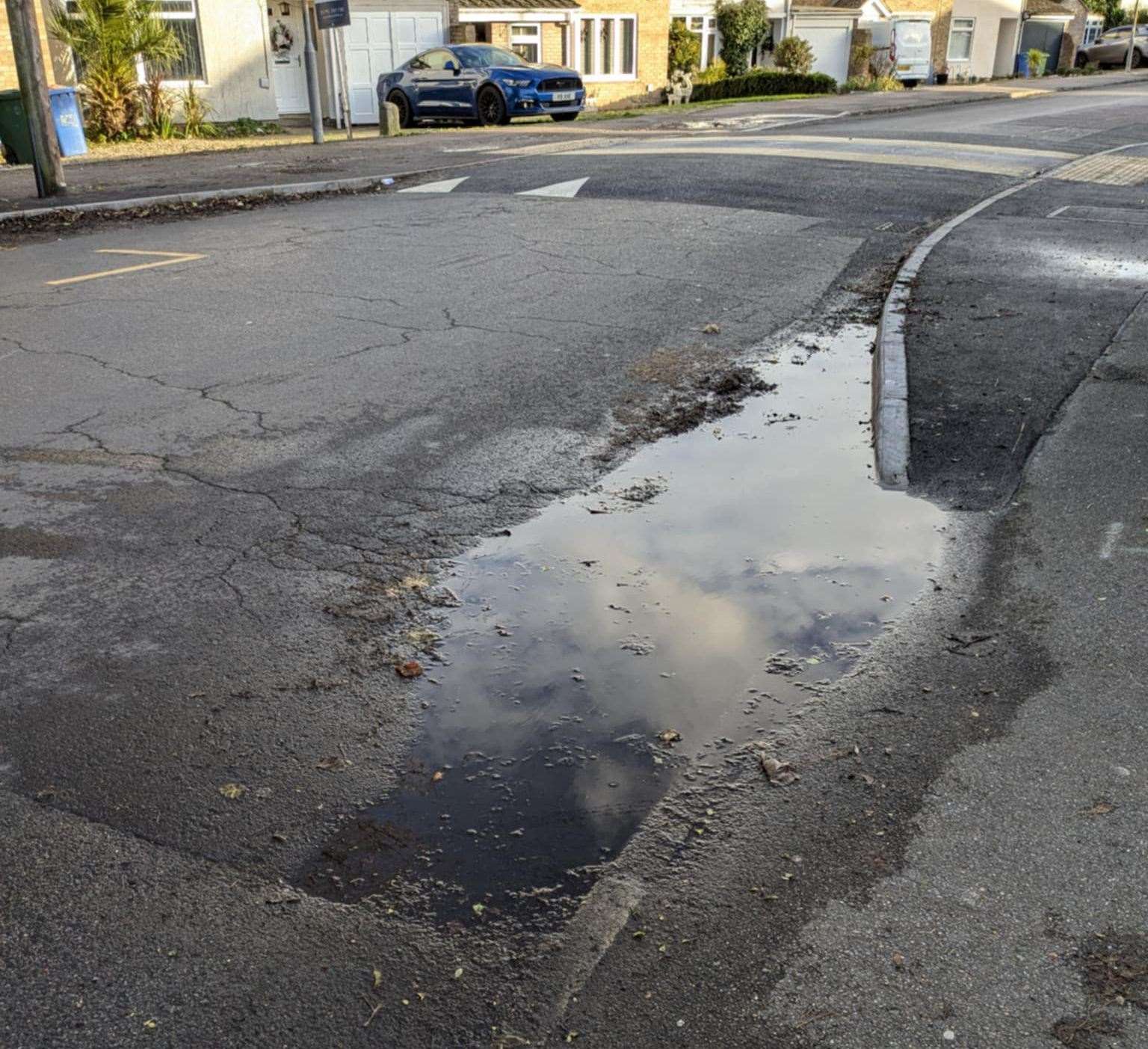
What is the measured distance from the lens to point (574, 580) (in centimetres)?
480

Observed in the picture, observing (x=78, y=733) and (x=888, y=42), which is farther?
(x=888, y=42)

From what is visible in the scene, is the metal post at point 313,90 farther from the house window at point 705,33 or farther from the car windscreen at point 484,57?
the house window at point 705,33

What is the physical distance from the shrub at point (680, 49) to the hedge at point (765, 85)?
128 centimetres

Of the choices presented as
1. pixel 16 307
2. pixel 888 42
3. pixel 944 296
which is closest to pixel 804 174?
pixel 944 296

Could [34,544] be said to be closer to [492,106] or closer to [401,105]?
[492,106]

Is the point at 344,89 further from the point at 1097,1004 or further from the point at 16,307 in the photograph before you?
the point at 1097,1004

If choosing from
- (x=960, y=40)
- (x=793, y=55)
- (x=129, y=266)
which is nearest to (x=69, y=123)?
(x=129, y=266)

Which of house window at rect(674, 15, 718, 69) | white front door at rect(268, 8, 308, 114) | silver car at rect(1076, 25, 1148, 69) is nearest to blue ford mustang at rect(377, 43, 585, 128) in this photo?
white front door at rect(268, 8, 308, 114)

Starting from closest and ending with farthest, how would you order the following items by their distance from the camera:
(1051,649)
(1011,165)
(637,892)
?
(637,892) < (1051,649) < (1011,165)

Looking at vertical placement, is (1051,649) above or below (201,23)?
below

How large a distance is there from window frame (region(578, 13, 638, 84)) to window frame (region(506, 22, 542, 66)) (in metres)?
1.61

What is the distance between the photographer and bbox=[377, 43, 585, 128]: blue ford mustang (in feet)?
85.3

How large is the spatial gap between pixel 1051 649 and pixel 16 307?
832 centimetres

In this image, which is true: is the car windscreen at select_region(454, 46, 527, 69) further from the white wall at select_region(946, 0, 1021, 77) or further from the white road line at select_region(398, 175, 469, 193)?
the white wall at select_region(946, 0, 1021, 77)
